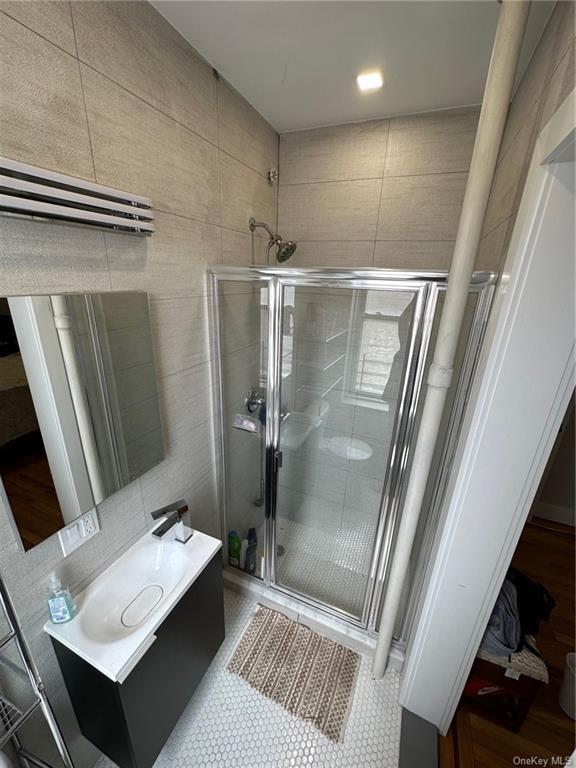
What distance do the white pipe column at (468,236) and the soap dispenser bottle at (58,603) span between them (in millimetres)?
1240

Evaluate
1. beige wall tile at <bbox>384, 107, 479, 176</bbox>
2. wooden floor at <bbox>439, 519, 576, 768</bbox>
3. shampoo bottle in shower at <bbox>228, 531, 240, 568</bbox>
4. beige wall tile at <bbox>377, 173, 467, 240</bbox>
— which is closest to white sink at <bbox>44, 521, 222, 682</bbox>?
shampoo bottle in shower at <bbox>228, 531, 240, 568</bbox>

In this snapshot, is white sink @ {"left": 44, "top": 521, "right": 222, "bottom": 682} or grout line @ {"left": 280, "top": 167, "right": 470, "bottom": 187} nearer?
white sink @ {"left": 44, "top": 521, "right": 222, "bottom": 682}

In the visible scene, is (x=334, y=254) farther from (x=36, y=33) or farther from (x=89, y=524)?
(x=89, y=524)

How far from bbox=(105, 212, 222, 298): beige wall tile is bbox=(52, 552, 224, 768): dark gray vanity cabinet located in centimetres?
119

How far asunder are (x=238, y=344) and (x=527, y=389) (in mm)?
1312

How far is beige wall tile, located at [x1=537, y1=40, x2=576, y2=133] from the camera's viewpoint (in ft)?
2.22

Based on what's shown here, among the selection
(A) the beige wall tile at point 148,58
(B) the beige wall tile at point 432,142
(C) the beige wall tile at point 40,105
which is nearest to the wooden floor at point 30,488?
(C) the beige wall tile at point 40,105

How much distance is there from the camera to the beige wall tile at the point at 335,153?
169cm

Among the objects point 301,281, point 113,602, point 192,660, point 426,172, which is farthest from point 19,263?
point 426,172

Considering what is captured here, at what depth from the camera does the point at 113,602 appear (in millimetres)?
1150

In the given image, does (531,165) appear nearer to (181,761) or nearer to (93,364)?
(93,364)

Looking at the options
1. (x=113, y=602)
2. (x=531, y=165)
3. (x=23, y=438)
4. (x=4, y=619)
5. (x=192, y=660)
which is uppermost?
(x=531, y=165)

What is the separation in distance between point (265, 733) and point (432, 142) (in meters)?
2.91

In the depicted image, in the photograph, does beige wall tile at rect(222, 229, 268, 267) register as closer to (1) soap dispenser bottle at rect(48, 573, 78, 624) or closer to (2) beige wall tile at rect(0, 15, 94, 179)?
(2) beige wall tile at rect(0, 15, 94, 179)
